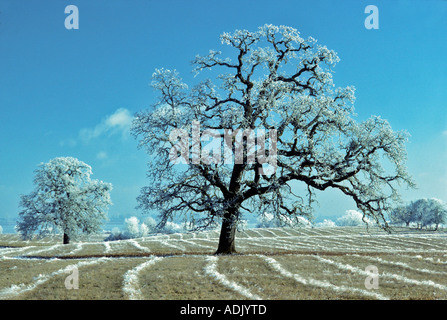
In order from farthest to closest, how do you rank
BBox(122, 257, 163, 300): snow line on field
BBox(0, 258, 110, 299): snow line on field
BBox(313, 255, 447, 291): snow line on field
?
BBox(313, 255, 447, 291): snow line on field → BBox(0, 258, 110, 299): snow line on field → BBox(122, 257, 163, 300): snow line on field

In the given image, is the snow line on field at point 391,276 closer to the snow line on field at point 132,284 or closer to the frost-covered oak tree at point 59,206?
the snow line on field at point 132,284

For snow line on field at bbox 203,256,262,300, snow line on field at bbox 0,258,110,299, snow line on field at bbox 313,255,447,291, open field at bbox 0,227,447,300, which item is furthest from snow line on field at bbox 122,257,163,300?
snow line on field at bbox 313,255,447,291

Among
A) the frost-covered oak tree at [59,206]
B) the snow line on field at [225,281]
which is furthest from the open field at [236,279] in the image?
the frost-covered oak tree at [59,206]

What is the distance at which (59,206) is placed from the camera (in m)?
47.0

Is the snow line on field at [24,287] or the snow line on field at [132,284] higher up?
the snow line on field at [132,284]

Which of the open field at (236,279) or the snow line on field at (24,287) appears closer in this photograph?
the open field at (236,279)

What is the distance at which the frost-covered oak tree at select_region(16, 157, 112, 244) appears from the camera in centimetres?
4684

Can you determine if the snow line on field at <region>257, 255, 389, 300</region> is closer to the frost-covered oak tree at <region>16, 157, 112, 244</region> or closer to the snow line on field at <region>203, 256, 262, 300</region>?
the snow line on field at <region>203, 256, 262, 300</region>

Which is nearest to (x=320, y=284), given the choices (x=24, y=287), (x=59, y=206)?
(x=24, y=287)

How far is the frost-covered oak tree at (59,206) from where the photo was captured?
46.8 metres

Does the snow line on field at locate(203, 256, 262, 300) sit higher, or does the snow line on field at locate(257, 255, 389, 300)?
the snow line on field at locate(203, 256, 262, 300)

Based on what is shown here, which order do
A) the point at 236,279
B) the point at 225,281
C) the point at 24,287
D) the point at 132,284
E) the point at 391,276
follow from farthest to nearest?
1. the point at 391,276
2. the point at 24,287
3. the point at 236,279
4. the point at 225,281
5. the point at 132,284

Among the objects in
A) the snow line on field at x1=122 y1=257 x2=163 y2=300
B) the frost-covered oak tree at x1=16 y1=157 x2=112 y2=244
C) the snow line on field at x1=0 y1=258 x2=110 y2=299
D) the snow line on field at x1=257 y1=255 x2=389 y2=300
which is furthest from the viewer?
the frost-covered oak tree at x1=16 y1=157 x2=112 y2=244

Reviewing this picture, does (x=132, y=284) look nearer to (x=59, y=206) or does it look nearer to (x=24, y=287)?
(x=24, y=287)
